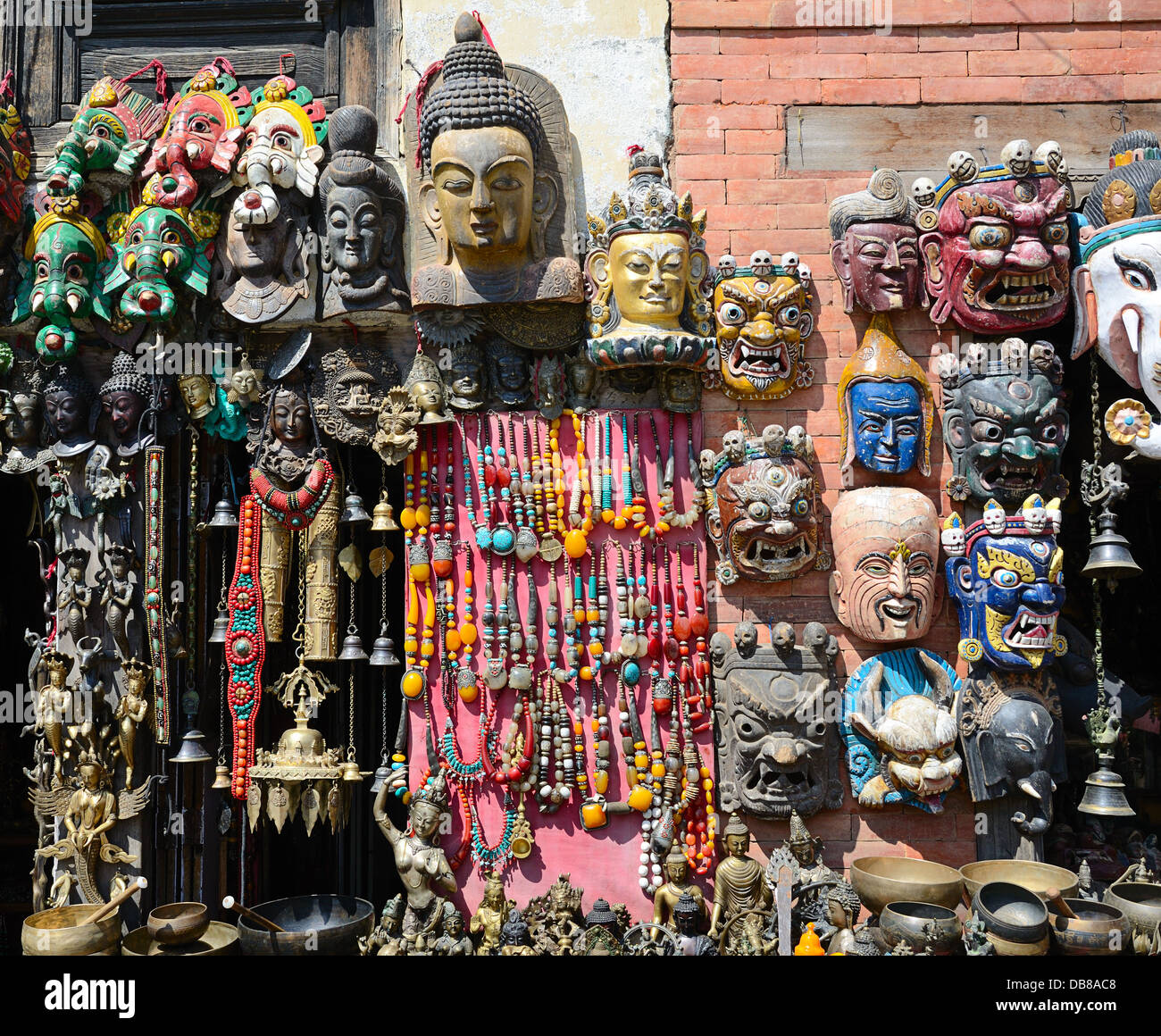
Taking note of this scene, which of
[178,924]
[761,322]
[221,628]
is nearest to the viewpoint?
[178,924]

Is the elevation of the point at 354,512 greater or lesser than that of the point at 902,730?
greater

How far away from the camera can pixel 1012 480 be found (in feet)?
14.8

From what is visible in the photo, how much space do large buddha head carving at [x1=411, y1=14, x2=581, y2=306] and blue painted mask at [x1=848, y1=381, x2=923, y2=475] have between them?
4.54 ft

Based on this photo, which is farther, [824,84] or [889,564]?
[824,84]

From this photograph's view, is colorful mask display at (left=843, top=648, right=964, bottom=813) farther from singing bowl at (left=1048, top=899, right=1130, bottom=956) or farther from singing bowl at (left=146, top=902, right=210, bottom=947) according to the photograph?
singing bowl at (left=146, top=902, right=210, bottom=947)

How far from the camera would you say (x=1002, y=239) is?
14.3 ft

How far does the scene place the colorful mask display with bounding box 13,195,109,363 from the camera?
15.1 ft

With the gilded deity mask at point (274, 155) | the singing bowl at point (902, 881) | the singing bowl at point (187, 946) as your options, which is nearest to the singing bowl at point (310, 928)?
the singing bowl at point (187, 946)

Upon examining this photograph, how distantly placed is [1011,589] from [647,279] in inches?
81.2

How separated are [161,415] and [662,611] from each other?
2.53m

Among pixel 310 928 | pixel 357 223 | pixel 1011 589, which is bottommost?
pixel 310 928

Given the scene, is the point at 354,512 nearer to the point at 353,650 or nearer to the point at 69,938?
the point at 353,650

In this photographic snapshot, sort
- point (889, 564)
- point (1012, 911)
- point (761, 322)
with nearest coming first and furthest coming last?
point (1012, 911) < point (889, 564) < point (761, 322)

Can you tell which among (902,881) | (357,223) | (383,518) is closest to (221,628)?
(383,518)
